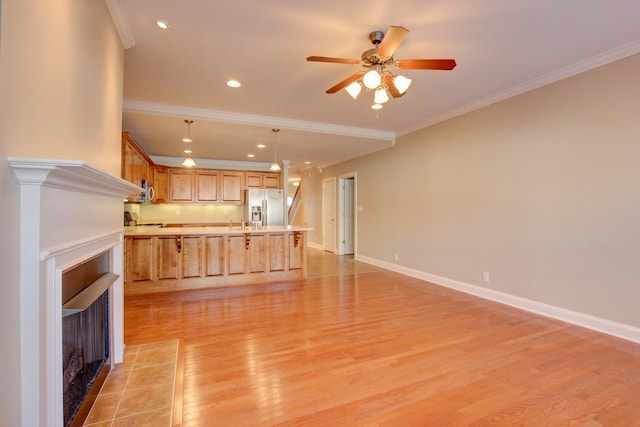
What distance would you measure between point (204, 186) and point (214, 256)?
3.17 m

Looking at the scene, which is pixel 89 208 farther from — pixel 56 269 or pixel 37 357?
pixel 37 357

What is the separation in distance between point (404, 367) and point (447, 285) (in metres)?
2.67

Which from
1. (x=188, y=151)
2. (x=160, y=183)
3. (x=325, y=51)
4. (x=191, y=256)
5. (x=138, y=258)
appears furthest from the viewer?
(x=160, y=183)

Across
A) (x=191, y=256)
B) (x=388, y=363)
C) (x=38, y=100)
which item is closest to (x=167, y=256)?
(x=191, y=256)

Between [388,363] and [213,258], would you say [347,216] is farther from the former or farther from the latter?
[388,363]

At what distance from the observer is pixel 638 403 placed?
1.92 metres

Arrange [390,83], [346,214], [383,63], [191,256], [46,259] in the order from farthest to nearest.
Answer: [346,214] → [191,256] → [390,83] → [383,63] → [46,259]

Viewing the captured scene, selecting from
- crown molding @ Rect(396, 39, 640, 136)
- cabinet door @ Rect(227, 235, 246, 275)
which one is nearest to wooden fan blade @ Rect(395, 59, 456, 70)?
crown molding @ Rect(396, 39, 640, 136)

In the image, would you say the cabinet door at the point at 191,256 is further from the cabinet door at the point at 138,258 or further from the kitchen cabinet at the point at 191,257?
the cabinet door at the point at 138,258

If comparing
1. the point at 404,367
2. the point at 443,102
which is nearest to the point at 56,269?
the point at 404,367

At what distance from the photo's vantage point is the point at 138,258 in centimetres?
437

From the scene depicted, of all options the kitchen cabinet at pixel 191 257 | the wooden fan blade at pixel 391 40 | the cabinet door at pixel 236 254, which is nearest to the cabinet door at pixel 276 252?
the cabinet door at pixel 236 254

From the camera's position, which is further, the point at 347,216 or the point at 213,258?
the point at 347,216

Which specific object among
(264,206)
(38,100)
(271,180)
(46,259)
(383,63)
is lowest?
(46,259)
